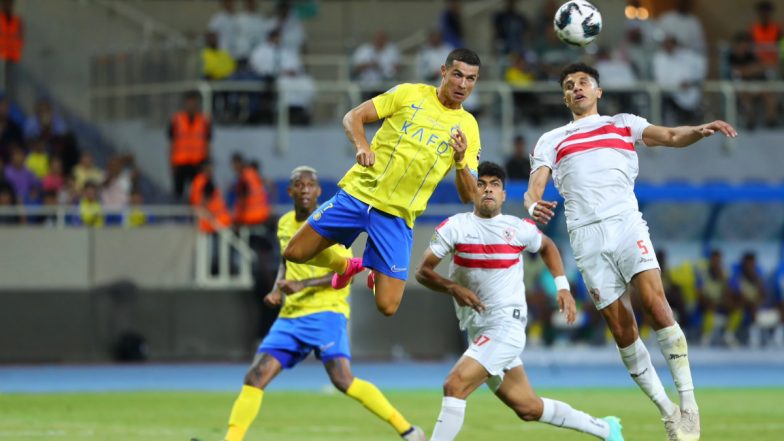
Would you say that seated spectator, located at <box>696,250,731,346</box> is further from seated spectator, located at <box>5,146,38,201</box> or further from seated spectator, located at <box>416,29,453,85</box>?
seated spectator, located at <box>5,146,38,201</box>

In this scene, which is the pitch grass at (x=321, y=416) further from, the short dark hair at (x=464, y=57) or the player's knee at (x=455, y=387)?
the short dark hair at (x=464, y=57)

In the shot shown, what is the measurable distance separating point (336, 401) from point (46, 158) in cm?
865

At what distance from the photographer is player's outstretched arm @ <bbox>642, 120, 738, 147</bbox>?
10.2 m

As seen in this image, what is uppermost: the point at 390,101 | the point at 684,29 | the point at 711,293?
the point at 684,29

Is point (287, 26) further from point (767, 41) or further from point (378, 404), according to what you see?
point (378, 404)

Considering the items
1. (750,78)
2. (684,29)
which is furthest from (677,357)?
(684,29)

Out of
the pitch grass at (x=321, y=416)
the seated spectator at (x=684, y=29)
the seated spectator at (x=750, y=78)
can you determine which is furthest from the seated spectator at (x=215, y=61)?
the seated spectator at (x=750, y=78)

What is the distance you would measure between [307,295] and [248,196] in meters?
10.2

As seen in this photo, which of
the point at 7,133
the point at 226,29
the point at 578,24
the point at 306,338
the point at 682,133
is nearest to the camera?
the point at 682,133

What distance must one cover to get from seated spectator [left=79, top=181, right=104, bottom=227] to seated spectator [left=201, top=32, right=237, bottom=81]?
9.91 ft

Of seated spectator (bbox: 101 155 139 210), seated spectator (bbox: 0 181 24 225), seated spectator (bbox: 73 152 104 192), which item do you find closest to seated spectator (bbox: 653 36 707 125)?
seated spectator (bbox: 101 155 139 210)

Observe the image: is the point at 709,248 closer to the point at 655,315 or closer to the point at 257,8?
the point at 257,8

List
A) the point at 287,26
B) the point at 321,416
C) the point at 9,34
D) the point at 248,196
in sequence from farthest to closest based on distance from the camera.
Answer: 1. the point at 9,34
2. the point at 287,26
3. the point at 248,196
4. the point at 321,416

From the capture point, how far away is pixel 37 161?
2359 centimetres
